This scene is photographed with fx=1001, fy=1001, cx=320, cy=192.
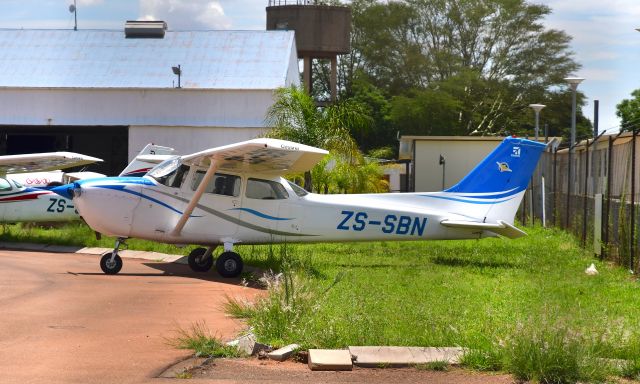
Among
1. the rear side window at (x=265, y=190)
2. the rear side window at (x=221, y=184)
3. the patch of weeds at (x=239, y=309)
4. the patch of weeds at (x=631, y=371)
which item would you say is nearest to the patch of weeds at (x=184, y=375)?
the patch of weeds at (x=239, y=309)

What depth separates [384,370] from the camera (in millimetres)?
8086

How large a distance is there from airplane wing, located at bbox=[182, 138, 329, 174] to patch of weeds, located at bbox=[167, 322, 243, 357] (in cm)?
554

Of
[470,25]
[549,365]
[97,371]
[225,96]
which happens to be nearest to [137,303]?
[97,371]

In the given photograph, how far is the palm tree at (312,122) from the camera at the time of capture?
24.4 m

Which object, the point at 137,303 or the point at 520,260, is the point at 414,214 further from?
the point at 137,303

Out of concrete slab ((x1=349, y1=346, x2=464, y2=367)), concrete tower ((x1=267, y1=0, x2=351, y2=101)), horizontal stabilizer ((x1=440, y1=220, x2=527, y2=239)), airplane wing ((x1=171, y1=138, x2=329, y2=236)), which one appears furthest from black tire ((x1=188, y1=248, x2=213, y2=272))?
concrete tower ((x1=267, y1=0, x2=351, y2=101))

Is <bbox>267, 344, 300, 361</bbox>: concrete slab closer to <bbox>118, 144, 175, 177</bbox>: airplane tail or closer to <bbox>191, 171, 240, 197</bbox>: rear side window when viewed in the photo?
<bbox>191, 171, 240, 197</bbox>: rear side window

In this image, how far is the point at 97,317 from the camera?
10.6 metres

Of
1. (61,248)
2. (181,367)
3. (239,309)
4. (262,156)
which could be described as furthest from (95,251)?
(181,367)

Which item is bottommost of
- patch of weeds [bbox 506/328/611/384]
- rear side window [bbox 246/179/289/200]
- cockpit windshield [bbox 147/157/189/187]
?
patch of weeds [bbox 506/328/611/384]

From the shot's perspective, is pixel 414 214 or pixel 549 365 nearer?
pixel 549 365

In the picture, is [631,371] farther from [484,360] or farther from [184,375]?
[184,375]

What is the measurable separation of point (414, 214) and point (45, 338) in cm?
903

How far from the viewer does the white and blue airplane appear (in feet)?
52.1
